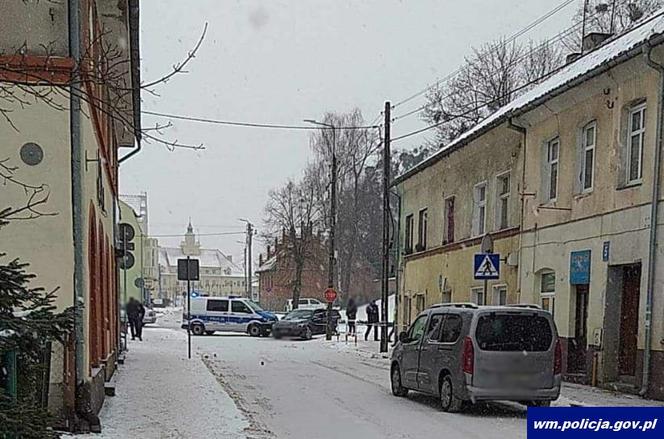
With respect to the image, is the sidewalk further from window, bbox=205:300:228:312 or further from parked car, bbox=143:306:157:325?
parked car, bbox=143:306:157:325

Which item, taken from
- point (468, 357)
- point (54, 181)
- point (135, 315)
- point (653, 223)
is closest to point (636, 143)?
point (653, 223)

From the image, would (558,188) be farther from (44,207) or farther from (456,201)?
(44,207)

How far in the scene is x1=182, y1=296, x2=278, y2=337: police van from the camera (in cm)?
3844

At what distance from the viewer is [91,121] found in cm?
1145

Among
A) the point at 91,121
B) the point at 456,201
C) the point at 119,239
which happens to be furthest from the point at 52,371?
the point at 456,201

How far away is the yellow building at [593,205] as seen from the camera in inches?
580

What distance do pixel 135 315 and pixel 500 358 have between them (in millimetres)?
15089

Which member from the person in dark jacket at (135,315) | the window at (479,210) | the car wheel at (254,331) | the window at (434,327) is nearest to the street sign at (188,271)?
the person in dark jacket at (135,315)

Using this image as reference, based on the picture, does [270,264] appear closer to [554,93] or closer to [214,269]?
[214,269]

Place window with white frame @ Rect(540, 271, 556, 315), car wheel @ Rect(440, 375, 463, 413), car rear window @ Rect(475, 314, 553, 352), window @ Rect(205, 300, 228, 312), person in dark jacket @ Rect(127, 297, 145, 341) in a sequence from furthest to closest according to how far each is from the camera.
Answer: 1. window @ Rect(205, 300, 228, 312)
2. person in dark jacket @ Rect(127, 297, 145, 341)
3. window with white frame @ Rect(540, 271, 556, 315)
4. car wheel @ Rect(440, 375, 463, 413)
5. car rear window @ Rect(475, 314, 553, 352)

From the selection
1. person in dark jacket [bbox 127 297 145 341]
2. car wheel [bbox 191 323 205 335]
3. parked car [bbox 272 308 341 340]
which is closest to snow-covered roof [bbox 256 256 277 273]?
car wheel [bbox 191 323 205 335]

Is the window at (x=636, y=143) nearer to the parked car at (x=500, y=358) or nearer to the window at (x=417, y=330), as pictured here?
the parked car at (x=500, y=358)

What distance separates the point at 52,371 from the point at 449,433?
16.7ft

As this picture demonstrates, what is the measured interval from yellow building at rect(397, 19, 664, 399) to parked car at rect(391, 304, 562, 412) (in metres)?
2.79
